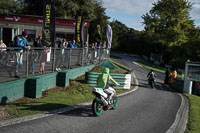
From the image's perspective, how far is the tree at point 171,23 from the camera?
50.8 metres

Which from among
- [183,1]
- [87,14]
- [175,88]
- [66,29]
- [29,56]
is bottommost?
[175,88]

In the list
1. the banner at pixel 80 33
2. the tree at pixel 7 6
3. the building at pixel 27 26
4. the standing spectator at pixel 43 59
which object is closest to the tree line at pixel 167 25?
the building at pixel 27 26

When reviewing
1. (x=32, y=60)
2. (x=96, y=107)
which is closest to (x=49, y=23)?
(x=32, y=60)

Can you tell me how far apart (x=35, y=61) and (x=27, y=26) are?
62.8 feet

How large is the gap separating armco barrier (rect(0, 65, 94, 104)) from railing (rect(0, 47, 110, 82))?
30 cm

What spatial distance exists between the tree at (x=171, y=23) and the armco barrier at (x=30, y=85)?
43.4 m

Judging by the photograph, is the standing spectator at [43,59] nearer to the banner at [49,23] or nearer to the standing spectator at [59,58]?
the standing spectator at [59,58]

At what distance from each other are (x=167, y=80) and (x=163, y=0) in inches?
1431

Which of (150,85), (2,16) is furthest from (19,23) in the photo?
(150,85)

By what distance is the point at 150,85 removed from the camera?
1917cm

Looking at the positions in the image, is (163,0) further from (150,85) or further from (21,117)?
(21,117)

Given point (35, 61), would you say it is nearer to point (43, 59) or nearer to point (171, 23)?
point (43, 59)

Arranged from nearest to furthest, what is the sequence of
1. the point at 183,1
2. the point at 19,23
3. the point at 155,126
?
1. the point at 155,126
2. the point at 19,23
3. the point at 183,1

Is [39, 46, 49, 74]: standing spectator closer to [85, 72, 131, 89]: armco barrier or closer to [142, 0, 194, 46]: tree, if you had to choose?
[85, 72, 131, 89]: armco barrier
